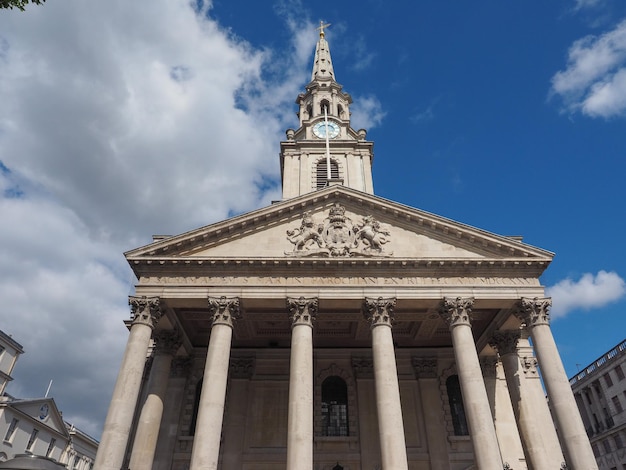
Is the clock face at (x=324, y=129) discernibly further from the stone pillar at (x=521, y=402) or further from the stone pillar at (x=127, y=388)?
the stone pillar at (x=127, y=388)

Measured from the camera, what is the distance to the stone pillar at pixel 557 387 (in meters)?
17.3

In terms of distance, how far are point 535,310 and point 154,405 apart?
1784 centimetres

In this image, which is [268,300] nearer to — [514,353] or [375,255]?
[375,255]

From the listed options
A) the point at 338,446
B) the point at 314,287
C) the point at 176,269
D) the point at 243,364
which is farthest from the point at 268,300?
the point at 338,446

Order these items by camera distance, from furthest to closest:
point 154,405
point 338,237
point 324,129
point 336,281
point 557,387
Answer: point 324,129 < point 338,237 < point 336,281 < point 154,405 < point 557,387

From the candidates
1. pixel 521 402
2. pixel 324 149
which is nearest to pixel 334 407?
pixel 521 402

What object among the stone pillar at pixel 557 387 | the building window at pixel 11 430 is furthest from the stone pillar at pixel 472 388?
the building window at pixel 11 430

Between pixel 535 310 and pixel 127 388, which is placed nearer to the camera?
pixel 127 388

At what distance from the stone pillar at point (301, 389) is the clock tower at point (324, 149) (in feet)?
54.0

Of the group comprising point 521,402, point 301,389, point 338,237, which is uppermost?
point 338,237

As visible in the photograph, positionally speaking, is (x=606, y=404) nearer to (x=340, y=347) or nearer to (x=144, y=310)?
(x=340, y=347)

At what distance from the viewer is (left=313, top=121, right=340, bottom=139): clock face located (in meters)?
42.5

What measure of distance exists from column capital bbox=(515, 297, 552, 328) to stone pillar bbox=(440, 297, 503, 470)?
8.03 ft

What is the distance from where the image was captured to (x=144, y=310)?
20.5 metres
